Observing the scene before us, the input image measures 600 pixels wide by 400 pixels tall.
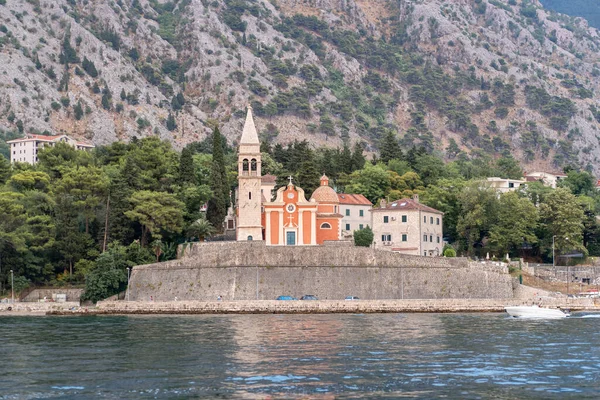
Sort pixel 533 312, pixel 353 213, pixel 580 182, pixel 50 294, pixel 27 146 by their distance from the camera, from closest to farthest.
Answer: pixel 533 312
pixel 50 294
pixel 353 213
pixel 580 182
pixel 27 146

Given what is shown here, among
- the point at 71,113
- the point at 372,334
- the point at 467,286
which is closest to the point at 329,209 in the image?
the point at 467,286

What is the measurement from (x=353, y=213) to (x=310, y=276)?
16.6 meters

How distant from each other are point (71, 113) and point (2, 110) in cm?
1136

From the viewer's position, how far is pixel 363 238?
321 feet

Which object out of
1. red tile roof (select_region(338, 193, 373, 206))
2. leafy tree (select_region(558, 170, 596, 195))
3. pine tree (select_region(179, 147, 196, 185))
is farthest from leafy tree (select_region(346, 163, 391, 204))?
leafy tree (select_region(558, 170, 596, 195))

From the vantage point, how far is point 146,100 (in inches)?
7520

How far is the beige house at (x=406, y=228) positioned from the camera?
98.8m

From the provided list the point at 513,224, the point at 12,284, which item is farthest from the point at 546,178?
the point at 12,284

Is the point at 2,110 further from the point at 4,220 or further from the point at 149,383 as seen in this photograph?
the point at 149,383

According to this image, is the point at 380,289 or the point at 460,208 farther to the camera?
the point at 460,208

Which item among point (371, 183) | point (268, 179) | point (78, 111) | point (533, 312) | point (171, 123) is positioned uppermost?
point (78, 111)

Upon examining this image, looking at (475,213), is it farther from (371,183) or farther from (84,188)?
(84,188)

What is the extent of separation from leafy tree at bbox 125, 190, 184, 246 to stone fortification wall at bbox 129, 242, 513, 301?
530 centimetres

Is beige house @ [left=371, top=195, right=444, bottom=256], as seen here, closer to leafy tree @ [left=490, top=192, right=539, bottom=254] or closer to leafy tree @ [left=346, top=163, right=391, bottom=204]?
leafy tree @ [left=490, top=192, right=539, bottom=254]
